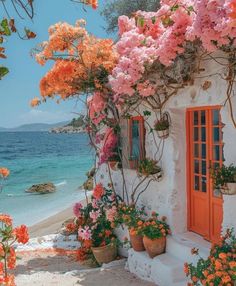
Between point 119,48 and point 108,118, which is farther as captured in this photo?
point 108,118

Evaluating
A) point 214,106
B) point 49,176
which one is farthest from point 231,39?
point 49,176

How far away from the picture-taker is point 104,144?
8.82 metres

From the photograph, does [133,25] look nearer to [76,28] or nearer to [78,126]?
[76,28]

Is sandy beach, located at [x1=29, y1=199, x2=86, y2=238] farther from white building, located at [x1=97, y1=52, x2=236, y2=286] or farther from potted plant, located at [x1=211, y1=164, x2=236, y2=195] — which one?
potted plant, located at [x1=211, y1=164, x2=236, y2=195]

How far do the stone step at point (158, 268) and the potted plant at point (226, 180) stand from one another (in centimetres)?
164

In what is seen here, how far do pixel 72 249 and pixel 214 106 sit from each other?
5683 mm

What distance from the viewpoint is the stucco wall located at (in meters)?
5.51

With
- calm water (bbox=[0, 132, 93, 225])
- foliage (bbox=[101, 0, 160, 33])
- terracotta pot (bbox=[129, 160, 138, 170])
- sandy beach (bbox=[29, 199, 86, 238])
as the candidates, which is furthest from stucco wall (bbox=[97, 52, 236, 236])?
sandy beach (bbox=[29, 199, 86, 238])

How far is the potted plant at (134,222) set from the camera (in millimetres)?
6940

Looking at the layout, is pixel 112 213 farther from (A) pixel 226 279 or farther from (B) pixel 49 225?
(B) pixel 49 225

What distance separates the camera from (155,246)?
6.64 metres

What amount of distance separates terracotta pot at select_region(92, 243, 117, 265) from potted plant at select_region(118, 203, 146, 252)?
28.2 inches

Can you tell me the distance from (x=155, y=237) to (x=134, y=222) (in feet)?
2.05

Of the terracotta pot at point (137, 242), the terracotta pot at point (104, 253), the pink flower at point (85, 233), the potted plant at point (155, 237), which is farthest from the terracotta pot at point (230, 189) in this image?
the pink flower at point (85, 233)
